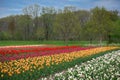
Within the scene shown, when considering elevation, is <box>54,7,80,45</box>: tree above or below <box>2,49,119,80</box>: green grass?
above

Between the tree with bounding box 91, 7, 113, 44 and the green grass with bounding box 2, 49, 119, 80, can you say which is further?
the tree with bounding box 91, 7, 113, 44

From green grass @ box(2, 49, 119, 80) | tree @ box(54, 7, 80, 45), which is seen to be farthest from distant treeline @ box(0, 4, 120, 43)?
green grass @ box(2, 49, 119, 80)

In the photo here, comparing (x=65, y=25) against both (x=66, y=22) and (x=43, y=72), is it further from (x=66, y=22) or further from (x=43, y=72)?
(x=43, y=72)

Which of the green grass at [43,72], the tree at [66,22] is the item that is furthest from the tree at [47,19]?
the green grass at [43,72]

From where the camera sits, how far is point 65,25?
45.3 meters

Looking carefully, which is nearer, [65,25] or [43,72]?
[43,72]

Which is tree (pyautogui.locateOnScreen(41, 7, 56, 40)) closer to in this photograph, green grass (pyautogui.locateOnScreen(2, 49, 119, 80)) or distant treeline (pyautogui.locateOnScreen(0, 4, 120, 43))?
distant treeline (pyautogui.locateOnScreen(0, 4, 120, 43))

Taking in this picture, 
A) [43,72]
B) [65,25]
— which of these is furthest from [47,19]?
[43,72]

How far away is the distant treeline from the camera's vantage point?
4512cm

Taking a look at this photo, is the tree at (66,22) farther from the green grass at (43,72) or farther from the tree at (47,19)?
the green grass at (43,72)

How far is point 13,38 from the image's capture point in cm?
5744

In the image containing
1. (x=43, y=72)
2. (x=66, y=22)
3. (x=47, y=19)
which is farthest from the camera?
(x=47, y=19)

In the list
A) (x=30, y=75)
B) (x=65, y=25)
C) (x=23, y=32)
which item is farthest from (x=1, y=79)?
(x=23, y=32)

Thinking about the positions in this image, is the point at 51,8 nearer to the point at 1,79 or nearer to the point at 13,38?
the point at 13,38
